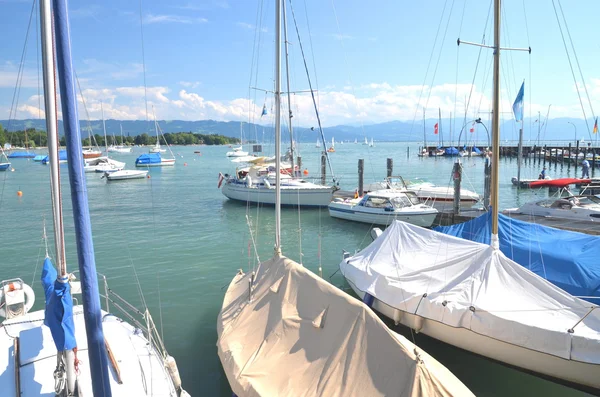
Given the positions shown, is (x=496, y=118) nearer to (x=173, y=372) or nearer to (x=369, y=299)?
(x=369, y=299)

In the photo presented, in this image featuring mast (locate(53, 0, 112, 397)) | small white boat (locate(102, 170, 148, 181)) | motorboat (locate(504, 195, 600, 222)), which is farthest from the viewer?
small white boat (locate(102, 170, 148, 181))

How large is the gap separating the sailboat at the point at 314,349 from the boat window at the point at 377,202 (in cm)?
1755

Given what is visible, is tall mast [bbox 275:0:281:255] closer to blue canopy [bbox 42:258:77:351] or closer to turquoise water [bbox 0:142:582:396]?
turquoise water [bbox 0:142:582:396]

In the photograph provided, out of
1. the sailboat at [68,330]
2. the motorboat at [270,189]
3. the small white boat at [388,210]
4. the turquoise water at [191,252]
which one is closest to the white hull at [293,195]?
the motorboat at [270,189]

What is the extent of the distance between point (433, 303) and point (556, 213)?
17.4m

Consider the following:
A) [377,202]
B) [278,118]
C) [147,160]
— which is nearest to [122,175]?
[147,160]

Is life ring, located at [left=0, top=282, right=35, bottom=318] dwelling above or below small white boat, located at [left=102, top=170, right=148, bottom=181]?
below

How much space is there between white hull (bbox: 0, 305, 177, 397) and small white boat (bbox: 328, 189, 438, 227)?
18363 millimetres

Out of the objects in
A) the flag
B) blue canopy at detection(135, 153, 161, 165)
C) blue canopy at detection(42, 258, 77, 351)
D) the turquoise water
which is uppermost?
the flag

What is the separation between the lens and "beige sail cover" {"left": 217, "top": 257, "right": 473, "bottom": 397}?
20.2 ft

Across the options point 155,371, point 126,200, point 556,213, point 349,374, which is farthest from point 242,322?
point 126,200

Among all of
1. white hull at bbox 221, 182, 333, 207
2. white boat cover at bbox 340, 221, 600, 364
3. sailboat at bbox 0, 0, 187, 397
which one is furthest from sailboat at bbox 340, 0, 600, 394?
white hull at bbox 221, 182, 333, 207

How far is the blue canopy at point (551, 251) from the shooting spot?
10484mm

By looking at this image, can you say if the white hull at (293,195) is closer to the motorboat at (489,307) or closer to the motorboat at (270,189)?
the motorboat at (270,189)
